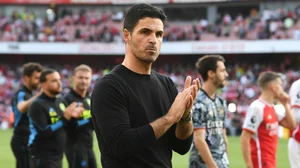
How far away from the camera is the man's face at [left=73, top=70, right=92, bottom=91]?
896 cm

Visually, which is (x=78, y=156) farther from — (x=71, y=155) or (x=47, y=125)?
(x=47, y=125)

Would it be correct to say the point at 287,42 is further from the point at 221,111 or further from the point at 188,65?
the point at 221,111

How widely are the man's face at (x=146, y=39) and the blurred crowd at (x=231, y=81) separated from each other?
88.6ft

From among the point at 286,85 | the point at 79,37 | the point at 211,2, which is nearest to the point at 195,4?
the point at 211,2

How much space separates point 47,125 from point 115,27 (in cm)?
3663

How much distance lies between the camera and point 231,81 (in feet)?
123

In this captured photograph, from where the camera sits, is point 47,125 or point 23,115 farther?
point 23,115

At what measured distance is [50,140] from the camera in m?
7.75

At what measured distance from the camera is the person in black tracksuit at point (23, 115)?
29.3 feet

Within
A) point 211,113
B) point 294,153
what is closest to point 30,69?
point 211,113

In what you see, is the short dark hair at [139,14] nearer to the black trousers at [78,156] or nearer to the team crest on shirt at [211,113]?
the team crest on shirt at [211,113]

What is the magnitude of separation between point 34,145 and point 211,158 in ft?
9.09

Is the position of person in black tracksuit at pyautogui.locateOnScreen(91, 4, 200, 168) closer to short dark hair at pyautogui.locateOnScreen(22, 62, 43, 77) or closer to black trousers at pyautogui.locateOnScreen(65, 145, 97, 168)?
black trousers at pyautogui.locateOnScreen(65, 145, 97, 168)

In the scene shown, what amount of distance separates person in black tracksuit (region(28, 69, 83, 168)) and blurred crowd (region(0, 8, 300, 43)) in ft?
104
